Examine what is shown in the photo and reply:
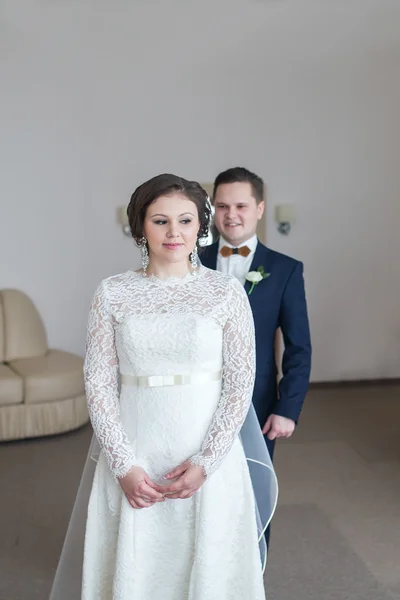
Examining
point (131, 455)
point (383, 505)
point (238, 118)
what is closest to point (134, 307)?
point (131, 455)

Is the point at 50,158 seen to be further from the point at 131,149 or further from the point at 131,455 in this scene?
the point at 131,455

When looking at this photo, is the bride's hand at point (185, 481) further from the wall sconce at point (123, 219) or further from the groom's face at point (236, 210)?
the wall sconce at point (123, 219)

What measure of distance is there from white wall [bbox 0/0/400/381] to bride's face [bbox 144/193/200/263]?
443 centimetres

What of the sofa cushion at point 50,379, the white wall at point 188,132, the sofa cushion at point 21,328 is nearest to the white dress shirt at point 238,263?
the sofa cushion at point 50,379

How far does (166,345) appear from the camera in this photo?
6.23 feet

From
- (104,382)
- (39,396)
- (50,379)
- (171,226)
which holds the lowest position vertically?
(39,396)

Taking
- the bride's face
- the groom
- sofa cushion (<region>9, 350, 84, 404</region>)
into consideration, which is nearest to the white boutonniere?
the groom

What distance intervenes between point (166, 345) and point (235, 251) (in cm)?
82

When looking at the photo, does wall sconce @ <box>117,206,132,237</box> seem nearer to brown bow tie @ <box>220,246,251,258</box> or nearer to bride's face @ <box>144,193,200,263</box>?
brown bow tie @ <box>220,246,251,258</box>

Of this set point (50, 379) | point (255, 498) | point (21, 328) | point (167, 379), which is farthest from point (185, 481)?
point (21, 328)

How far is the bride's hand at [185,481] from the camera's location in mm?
1862

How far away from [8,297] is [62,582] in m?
3.78

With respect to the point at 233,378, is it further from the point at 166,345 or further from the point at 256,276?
the point at 256,276

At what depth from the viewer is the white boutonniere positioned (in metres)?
2.52
